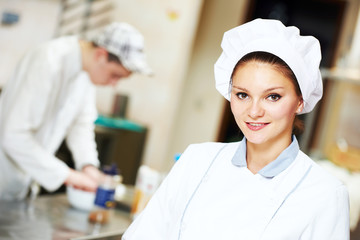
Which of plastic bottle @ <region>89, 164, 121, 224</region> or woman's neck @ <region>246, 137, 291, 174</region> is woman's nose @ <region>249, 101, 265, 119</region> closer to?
woman's neck @ <region>246, 137, 291, 174</region>

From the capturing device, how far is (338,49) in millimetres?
4270

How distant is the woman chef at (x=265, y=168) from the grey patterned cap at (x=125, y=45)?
927 millimetres

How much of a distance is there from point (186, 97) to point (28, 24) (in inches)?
73.9

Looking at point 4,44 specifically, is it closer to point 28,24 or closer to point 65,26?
point 28,24

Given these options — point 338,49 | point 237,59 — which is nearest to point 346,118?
point 338,49

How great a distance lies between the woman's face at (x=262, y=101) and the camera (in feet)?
3.23

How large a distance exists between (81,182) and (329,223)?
1.14 meters

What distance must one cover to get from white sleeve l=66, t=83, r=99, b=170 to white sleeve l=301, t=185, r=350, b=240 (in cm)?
141

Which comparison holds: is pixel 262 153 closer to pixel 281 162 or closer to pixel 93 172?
pixel 281 162

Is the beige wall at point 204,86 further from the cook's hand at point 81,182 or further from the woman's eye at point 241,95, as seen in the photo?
the woman's eye at point 241,95

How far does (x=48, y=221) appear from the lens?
166cm

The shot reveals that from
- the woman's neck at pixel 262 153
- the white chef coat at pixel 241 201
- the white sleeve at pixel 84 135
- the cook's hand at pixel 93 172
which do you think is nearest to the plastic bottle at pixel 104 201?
the cook's hand at pixel 93 172

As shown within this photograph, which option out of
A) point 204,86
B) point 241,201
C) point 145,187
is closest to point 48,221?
point 145,187

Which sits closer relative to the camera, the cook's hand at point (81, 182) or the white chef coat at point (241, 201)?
the white chef coat at point (241, 201)
